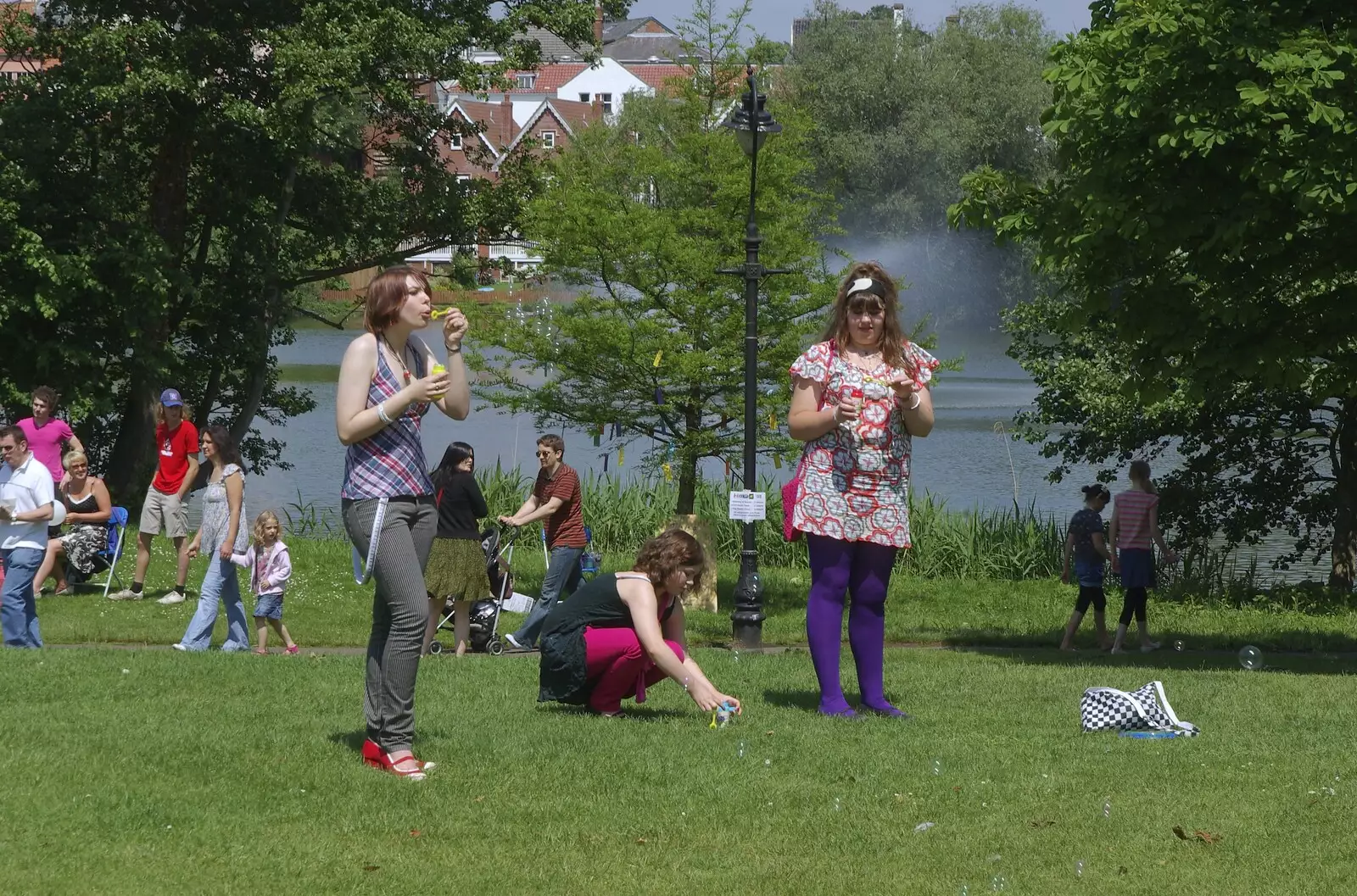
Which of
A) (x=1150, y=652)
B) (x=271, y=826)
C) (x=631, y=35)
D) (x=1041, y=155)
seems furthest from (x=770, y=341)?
(x=631, y=35)

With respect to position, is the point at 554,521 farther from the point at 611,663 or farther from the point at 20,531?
the point at 611,663

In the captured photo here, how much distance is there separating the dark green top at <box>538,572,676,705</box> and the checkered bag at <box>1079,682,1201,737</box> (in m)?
1.99

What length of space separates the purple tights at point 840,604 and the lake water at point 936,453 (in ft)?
46.6

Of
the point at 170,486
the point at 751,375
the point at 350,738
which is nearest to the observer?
the point at 350,738

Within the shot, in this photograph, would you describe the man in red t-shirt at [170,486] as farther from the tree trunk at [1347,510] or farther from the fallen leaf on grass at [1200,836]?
the tree trunk at [1347,510]

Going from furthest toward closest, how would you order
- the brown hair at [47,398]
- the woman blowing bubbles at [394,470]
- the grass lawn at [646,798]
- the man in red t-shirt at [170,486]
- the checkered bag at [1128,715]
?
the man in red t-shirt at [170,486]
the brown hair at [47,398]
the checkered bag at [1128,715]
the woman blowing bubbles at [394,470]
the grass lawn at [646,798]

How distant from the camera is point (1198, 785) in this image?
6.10 meters

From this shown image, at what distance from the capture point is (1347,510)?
20.2 metres

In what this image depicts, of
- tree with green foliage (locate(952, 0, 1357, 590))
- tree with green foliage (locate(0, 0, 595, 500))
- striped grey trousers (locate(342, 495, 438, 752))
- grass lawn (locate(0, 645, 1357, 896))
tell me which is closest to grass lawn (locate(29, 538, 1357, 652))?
tree with green foliage (locate(952, 0, 1357, 590))

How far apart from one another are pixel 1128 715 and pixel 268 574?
6821 mm

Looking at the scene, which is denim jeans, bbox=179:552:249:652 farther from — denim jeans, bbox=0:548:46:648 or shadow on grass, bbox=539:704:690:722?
shadow on grass, bbox=539:704:690:722

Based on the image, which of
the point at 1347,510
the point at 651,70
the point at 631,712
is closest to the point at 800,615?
the point at 1347,510

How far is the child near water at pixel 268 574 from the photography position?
39.1ft

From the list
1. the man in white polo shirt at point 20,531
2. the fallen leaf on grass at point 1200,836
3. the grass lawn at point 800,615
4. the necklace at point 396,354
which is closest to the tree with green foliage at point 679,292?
the grass lawn at point 800,615
